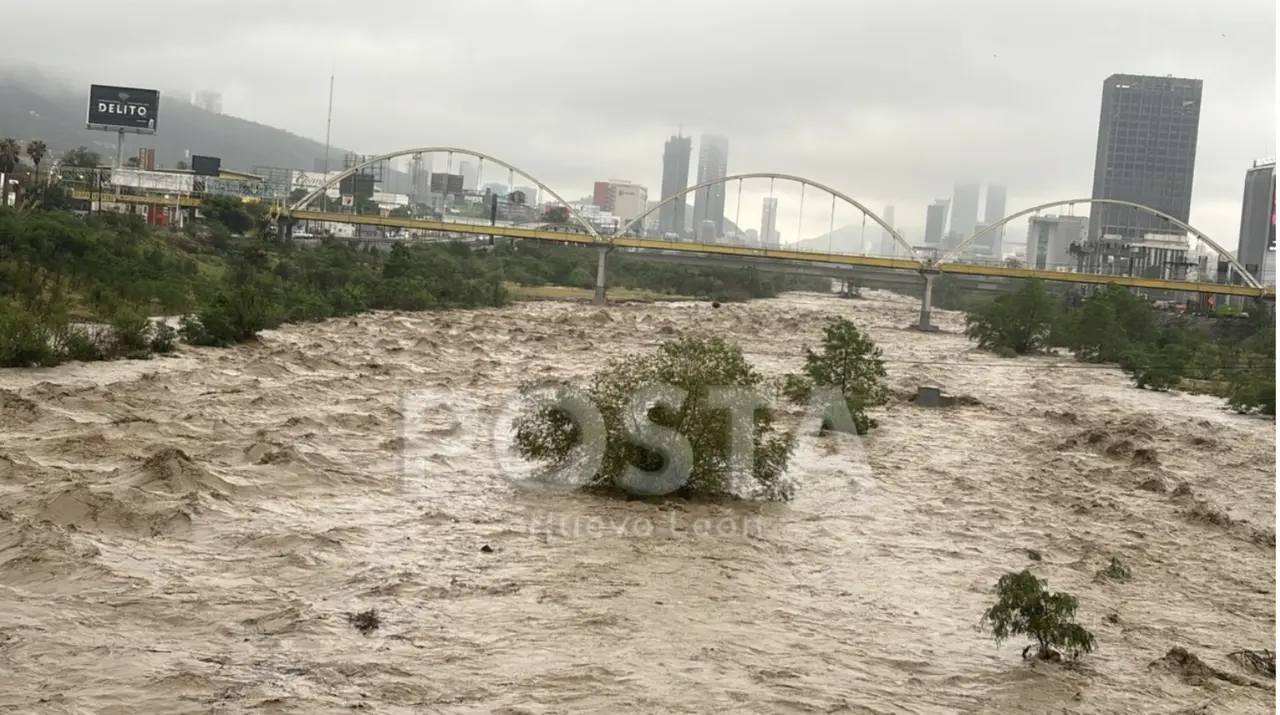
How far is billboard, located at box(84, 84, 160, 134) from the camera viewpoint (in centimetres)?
12400

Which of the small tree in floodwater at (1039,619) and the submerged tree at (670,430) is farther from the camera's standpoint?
the submerged tree at (670,430)

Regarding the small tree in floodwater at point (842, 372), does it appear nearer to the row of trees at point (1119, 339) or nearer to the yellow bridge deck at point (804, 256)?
the row of trees at point (1119, 339)

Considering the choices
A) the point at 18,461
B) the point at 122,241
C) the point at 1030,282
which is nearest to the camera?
the point at 18,461

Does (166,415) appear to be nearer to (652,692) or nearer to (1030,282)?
(652,692)

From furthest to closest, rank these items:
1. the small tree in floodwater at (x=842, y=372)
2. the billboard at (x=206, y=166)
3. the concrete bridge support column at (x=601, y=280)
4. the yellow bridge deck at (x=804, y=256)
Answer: the billboard at (x=206, y=166)
the yellow bridge deck at (x=804, y=256)
the concrete bridge support column at (x=601, y=280)
the small tree in floodwater at (x=842, y=372)

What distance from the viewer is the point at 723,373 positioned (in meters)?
23.9

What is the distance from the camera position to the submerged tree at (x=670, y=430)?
2361 cm

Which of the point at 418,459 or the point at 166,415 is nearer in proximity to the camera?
the point at 418,459

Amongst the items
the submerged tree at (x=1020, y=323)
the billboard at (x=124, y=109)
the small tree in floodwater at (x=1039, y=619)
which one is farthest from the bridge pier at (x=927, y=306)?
the small tree in floodwater at (x=1039, y=619)

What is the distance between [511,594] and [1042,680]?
6500mm

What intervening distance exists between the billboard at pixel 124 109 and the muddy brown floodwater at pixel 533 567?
9501cm

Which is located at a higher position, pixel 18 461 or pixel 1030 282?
pixel 1030 282

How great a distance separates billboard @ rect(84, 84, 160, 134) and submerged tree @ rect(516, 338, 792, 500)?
109 metres

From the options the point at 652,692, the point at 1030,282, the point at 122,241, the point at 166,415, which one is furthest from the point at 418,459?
the point at 1030,282
